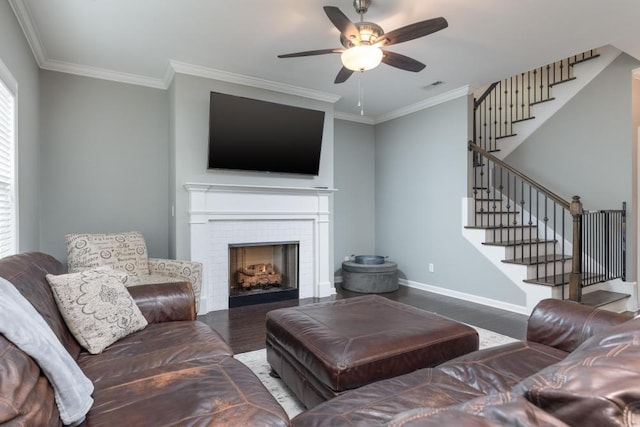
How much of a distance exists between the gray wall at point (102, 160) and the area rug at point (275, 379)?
215cm

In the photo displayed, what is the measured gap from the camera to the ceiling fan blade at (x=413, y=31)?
225cm

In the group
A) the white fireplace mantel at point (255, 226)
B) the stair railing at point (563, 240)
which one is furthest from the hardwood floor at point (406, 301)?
the stair railing at point (563, 240)

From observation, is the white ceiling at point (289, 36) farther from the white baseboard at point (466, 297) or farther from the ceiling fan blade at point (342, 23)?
the white baseboard at point (466, 297)

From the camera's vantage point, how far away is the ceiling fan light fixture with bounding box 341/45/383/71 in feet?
8.29

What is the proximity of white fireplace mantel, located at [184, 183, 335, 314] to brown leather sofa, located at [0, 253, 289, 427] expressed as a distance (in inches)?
68.2

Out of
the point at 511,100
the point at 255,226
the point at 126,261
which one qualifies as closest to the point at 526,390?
the point at 126,261

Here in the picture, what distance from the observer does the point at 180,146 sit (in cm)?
375

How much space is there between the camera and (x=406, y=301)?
428 cm

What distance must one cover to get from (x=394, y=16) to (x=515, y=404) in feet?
9.48

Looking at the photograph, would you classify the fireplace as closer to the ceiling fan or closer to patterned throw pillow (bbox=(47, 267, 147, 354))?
patterned throw pillow (bbox=(47, 267, 147, 354))

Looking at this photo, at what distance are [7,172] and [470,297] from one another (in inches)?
186

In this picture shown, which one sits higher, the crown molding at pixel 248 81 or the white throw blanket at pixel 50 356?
the crown molding at pixel 248 81

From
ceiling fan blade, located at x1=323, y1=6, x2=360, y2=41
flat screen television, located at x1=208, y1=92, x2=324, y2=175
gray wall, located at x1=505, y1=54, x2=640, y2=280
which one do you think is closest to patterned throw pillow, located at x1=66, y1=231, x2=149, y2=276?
flat screen television, located at x1=208, y1=92, x2=324, y2=175

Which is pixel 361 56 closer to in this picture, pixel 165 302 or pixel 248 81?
pixel 248 81
